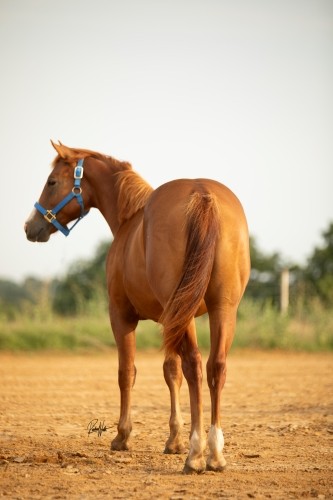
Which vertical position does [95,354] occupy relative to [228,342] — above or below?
below

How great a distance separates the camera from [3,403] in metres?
9.73

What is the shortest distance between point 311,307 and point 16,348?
303 inches

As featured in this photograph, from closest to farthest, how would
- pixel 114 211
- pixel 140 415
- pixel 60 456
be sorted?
pixel 60 456 < pixel 114 211 < pixel 140 415

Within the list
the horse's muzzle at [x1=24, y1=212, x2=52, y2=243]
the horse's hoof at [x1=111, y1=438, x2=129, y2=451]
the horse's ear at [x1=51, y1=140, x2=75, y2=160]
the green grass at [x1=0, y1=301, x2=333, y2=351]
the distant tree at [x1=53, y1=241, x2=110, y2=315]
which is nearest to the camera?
the horse's hoof at [x1=111, y1=438, x2=129, y2=451]

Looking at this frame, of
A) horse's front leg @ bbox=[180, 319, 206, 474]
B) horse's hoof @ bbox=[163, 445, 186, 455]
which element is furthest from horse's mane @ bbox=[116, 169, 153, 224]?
horse's hoof @ bbox=[163, 445, 186, 455]

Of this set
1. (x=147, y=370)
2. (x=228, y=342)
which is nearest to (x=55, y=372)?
(x=147, y=370)

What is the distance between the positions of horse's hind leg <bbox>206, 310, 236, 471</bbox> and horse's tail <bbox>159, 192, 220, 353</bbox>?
9.2 inches

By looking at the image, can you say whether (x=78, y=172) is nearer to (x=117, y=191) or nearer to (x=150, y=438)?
(x=117, y=191)

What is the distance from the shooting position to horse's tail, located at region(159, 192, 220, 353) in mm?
5637

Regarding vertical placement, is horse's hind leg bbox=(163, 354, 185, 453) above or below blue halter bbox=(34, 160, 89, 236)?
below

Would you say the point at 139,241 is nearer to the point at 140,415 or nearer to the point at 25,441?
the point at 25,441

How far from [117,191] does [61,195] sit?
0.58m

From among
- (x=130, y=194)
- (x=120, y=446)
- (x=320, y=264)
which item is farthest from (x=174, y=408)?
(x=320, y=264)

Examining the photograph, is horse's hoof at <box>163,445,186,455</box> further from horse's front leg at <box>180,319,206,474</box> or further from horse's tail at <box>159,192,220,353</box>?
horse's tail at <box>159,192,220,353</box>
